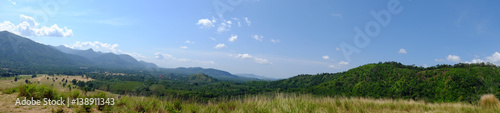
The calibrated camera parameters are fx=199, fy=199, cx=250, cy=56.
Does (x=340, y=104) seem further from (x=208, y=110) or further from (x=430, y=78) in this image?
(x=430, y=78)

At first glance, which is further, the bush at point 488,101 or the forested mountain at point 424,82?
the forested mountain at point 424,82

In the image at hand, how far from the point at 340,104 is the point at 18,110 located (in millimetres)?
9098

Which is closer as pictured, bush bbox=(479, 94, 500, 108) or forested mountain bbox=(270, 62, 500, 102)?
bush bbox=(479, 94, 500, 108)

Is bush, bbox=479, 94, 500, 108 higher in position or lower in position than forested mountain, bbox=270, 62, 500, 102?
higher

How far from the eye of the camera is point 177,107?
19.9ft

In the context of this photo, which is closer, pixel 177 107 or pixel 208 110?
pixel 208 110

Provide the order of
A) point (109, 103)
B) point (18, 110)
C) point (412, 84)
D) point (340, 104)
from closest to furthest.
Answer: point (18, 110)
point (109, 103)
point (340, 104)
point (412, 84)

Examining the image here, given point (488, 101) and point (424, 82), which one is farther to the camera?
point (424, 82)

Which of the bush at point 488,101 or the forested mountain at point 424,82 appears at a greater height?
the bush at point 488,101

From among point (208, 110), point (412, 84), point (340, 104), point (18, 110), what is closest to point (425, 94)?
point (412, 84)

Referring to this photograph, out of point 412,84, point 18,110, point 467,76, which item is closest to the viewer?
point 18,110

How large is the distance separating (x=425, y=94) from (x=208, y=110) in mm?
78616

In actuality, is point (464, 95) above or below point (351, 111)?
below

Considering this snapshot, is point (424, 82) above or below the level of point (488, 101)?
below
